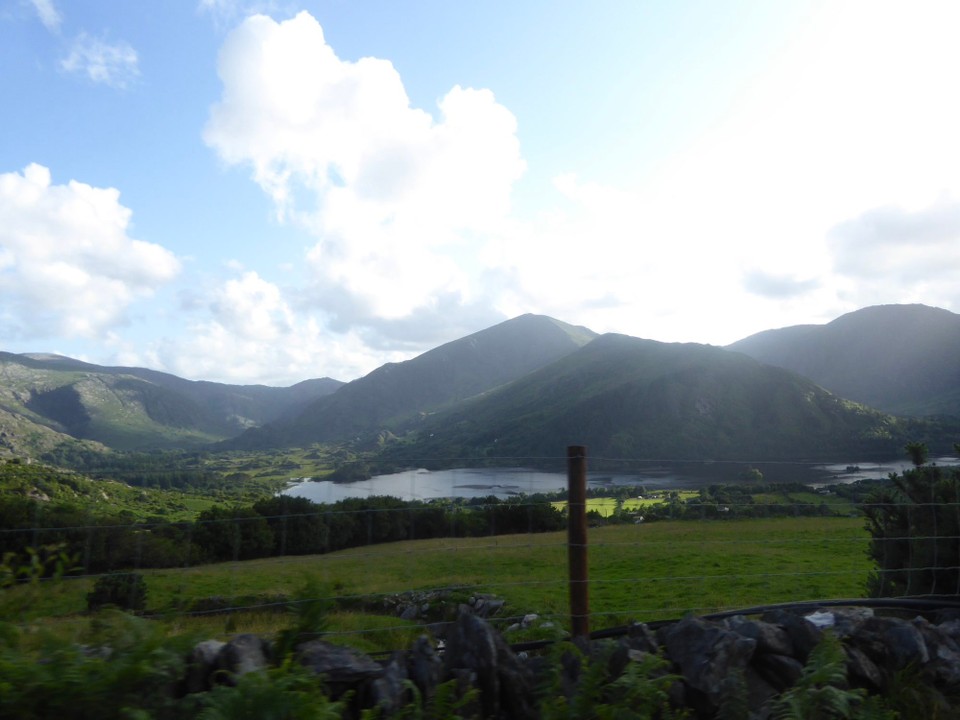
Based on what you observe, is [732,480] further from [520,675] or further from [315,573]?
[315,573]

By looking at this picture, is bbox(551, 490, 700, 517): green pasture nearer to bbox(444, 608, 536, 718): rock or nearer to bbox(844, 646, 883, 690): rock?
bbox(444, 608, 536, 718): rock

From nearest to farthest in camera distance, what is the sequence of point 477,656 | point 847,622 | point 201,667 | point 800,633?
point 201,667 < point 477,656 < point 800,633 < point 847,622

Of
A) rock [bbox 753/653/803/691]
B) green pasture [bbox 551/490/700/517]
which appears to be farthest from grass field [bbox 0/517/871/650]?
rock [bbox 753/653/803/691]

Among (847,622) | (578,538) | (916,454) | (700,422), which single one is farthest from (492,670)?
(700,422)

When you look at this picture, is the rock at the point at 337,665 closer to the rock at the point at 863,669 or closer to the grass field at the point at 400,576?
the grass field at the point at 400,576

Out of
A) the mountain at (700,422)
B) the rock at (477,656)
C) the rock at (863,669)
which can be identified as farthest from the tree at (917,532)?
the mountain at (700,422)

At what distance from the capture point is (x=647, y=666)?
422 centimetres

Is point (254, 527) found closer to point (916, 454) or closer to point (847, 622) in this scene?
point (847, 622)

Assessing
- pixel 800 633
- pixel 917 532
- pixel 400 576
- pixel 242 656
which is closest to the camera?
pixel 242 656

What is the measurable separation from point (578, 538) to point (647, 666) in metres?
1.38

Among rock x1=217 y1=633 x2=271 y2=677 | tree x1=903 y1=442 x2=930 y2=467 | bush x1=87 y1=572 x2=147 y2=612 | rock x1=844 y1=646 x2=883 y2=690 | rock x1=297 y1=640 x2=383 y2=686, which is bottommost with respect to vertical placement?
rock x1=844 y1=646 x2=883 y2=690

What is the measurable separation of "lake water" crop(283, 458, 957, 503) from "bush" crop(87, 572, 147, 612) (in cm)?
136

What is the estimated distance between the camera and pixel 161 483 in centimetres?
615

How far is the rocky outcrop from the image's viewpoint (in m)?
4.15
